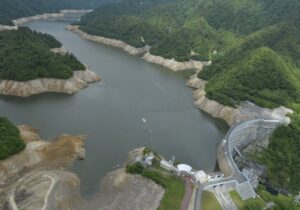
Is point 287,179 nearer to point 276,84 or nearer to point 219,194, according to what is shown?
point 219,194

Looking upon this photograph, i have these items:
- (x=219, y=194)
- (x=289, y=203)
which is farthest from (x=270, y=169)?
(x=219, y=194)

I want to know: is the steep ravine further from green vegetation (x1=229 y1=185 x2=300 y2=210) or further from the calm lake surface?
green vegetation (x1=229 y1=185 x2=300 y2=210)

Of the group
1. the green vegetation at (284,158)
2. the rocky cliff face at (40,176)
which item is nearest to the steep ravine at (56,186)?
the rocky cliff face at (40,176)

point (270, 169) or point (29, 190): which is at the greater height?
point (29, 190)

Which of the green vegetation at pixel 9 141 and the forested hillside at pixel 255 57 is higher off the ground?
the green vegetation at pixel 9 141

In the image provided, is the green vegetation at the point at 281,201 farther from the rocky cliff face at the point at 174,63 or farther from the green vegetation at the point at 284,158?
the rocky cliff face at the point at 174,63

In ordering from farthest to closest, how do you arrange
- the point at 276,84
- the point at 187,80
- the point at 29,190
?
the point at 187,80 → the point at 276,84 → the point at 29,190
